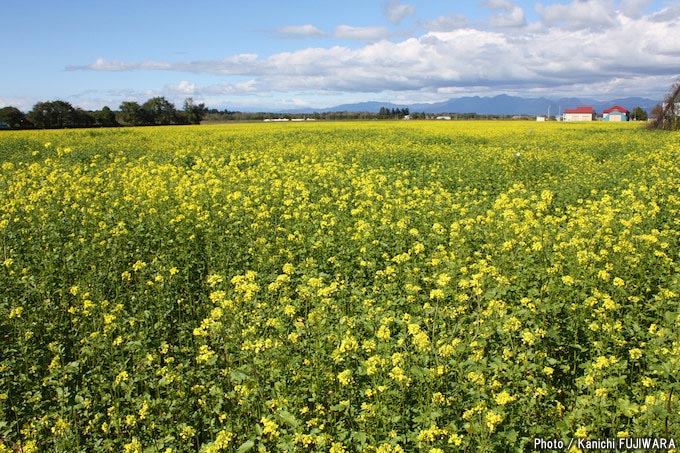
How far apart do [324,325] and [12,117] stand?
55105 millimetres

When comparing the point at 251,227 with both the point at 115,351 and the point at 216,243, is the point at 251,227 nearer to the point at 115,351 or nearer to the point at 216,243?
the point at 216,243

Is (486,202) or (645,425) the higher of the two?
(486,202)

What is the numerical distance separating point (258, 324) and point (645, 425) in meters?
3.19

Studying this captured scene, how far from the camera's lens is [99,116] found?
2213 inches

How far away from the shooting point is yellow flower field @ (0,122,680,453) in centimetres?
373

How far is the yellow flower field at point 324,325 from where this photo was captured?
373cm

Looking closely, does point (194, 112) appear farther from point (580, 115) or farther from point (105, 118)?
point (580, 115)

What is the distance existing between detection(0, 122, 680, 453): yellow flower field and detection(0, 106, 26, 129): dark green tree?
4484 cm

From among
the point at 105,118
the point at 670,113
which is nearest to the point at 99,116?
the point at 105,118

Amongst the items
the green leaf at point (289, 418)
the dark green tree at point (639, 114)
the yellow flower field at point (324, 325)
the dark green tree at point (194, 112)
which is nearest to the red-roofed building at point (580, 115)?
the dark green tree at point (639, 114)

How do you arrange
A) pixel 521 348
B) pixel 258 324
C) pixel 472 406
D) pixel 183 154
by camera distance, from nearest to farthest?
pixel 472 406 < pixel 521 348 < pixel 258 324 < pixel 183 154

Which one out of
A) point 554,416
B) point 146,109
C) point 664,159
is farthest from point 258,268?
point 146,109

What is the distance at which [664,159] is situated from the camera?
1625 cm

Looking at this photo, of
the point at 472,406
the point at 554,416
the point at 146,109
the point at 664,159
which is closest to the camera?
the point at 472,406
